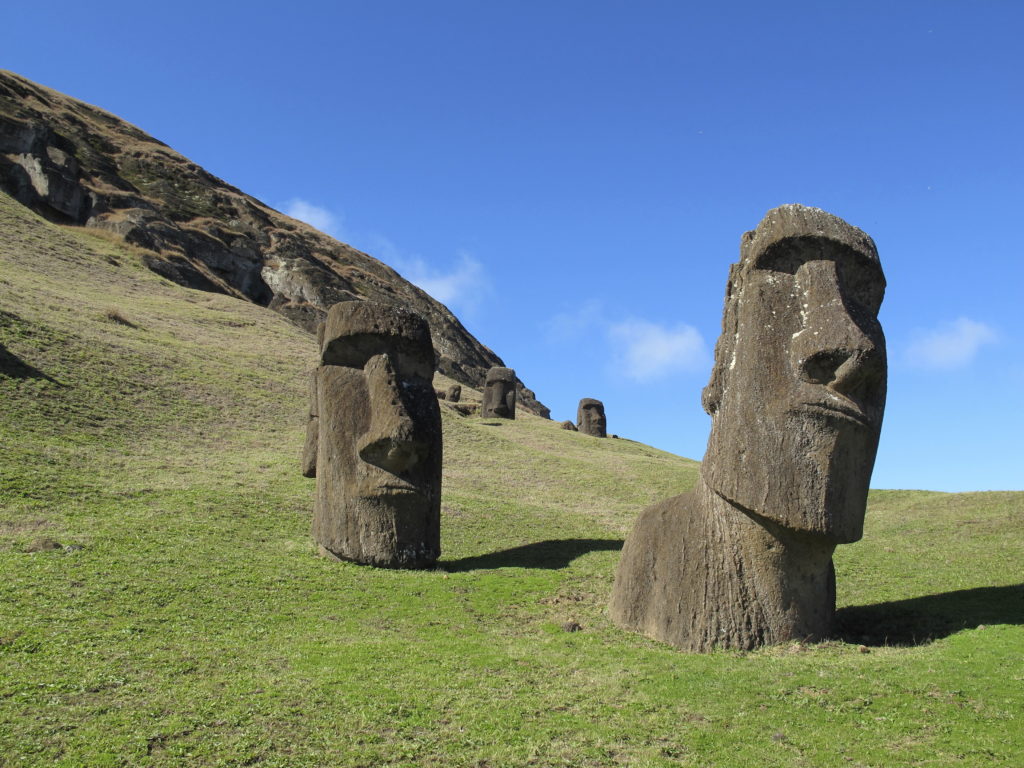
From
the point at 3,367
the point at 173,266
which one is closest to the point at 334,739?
the point at 3,367

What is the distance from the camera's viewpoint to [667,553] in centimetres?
977

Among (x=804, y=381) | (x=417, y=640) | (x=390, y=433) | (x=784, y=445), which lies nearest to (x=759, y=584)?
(x=784, y=445)

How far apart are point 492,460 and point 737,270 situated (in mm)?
20048

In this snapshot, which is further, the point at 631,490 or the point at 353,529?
the point at 631,490

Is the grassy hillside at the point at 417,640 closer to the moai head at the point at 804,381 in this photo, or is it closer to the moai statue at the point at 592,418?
the moai head at the point at 804,381

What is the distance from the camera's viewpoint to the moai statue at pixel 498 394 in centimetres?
4516

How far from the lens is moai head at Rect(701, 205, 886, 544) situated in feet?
28.4

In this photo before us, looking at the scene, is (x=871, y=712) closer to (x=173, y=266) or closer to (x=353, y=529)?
(x=353, y=529)

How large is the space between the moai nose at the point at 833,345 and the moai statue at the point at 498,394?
1426 inches

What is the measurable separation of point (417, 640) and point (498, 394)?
35.2m

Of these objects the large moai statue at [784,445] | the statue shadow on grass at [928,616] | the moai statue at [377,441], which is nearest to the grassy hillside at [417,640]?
the statue shadow on grass at [928,616]

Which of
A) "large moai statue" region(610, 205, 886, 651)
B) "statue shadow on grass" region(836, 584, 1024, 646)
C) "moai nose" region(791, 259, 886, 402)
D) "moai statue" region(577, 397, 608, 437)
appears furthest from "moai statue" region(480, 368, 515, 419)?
"moai nose" region(791, 259, 886, 402)

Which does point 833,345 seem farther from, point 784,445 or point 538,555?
point 538,555

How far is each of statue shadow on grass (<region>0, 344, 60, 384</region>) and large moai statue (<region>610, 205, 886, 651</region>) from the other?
2072cm
